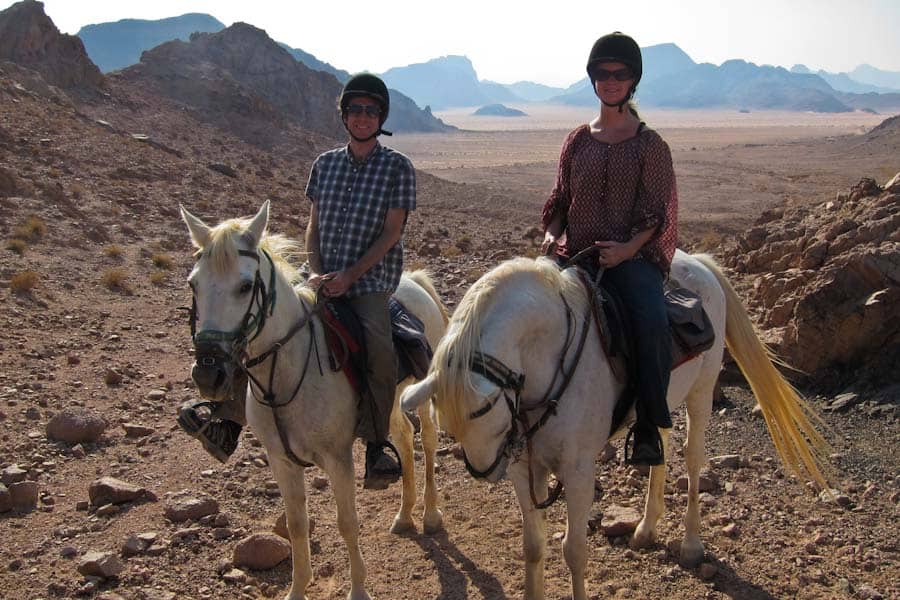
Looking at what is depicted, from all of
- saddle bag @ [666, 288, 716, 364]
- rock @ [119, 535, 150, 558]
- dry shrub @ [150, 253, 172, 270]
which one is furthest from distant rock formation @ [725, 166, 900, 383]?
dry shrub @ [150, 253, 172, 270]

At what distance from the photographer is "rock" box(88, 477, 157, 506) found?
17.3 feet

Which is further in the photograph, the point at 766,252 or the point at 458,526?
the point at 766,252

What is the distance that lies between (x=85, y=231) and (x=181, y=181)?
8.62 m

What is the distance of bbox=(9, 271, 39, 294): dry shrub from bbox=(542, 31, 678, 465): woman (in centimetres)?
905

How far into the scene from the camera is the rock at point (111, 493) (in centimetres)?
527

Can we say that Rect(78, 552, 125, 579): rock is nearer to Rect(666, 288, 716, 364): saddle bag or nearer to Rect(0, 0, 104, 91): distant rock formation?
Rect(666, 288, 716, 364): saddle bag

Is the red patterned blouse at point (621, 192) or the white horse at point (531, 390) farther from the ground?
the red patterned blouse at point (621, 192)

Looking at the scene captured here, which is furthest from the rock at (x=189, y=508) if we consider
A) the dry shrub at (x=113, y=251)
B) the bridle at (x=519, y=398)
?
the dry shrub at (x=113, y=251)

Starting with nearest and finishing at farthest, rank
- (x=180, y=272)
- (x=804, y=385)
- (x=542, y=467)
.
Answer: (x=542, y=467)
(x=804, y=385)
(x=180, y=272)

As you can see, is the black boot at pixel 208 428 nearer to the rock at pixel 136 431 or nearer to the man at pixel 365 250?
the man at pixel 365 250

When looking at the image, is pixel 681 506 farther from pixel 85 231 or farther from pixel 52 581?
pixel 85 231

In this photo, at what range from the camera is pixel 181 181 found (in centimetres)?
2222

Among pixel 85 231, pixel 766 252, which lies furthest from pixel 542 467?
pixel 85 231

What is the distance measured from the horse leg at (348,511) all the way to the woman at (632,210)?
5.32 feet
